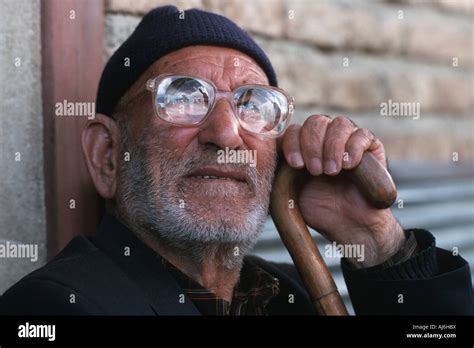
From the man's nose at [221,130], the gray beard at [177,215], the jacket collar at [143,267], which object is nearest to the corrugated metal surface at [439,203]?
the gray beard at [177,215]

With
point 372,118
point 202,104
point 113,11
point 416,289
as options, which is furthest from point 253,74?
point 372,118

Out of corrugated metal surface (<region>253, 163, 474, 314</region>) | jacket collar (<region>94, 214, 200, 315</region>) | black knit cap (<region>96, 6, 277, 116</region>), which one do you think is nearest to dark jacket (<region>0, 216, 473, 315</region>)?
jacket collar (<region>94, 214, 200, 315</region>)

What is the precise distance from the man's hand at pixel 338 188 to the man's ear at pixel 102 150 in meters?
0.45

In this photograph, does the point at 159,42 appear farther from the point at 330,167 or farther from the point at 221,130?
the point at 330,167

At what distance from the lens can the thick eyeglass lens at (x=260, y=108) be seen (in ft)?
6.72

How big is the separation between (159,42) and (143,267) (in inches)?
22.8

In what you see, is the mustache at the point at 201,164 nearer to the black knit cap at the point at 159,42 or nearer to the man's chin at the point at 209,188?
the man's chin at the point at 209,188

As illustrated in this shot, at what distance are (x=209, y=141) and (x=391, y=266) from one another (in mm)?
563

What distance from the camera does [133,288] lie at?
1822 millimetres

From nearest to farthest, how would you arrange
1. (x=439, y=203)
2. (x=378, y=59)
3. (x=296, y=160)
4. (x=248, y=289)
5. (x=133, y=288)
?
1. (x=133, y=288)
2. (x=296, y=160)
3. (x=248, y=289)
4. (x=378, y=59)
5. (x=439, y=203)

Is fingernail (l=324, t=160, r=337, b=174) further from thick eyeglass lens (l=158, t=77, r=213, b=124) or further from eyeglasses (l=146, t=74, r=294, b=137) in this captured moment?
thick eyeglass lens (l=158, t=77, r=213, b=124)

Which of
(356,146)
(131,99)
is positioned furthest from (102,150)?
(356,146)

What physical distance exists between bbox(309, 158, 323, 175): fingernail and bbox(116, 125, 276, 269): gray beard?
0.13 meters

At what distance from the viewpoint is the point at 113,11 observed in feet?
7.65
